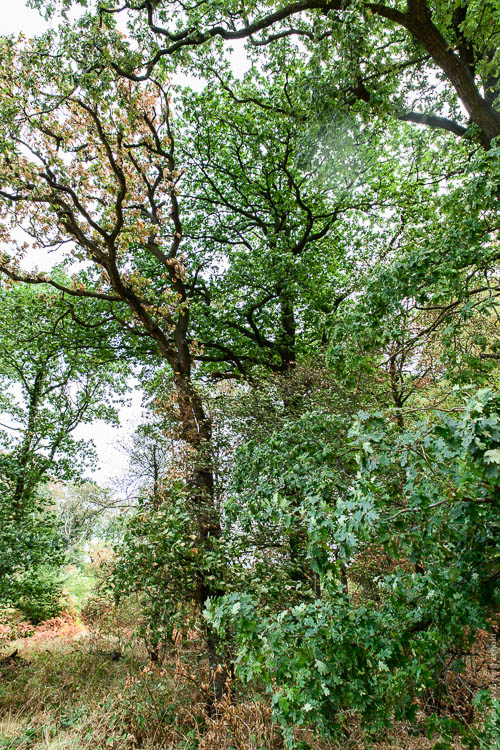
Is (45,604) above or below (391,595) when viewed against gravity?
below

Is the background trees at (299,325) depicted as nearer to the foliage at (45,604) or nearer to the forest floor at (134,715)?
the forest floor at (134,715)

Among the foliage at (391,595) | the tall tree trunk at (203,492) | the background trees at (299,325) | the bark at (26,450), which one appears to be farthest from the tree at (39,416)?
the foliage at (391,595)

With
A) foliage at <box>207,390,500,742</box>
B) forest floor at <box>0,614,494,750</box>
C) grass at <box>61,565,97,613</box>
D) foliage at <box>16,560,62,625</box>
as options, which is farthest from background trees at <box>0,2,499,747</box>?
grass at <box>61,565,97,613</box>

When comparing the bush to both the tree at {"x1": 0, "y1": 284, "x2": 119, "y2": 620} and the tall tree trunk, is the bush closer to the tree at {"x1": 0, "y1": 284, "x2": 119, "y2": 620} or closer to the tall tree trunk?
the tree at {"x1": 0, "y1": 284, "x2": 119, "y2": 620}

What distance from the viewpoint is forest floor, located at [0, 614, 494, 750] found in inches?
160

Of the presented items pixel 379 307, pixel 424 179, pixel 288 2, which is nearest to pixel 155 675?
pixel 379 307

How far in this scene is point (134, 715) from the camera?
489cm

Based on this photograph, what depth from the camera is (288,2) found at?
5004mm

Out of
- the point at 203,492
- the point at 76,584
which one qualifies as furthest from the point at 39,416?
the point at 76,584

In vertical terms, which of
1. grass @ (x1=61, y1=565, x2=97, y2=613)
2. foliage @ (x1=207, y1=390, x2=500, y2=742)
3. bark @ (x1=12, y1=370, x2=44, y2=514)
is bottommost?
grass @ (x1=61, y1=565, x2=97, y2=613)

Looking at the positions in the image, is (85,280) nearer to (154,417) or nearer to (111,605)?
(154,417)

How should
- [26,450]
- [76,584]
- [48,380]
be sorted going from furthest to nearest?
[76,584]
[48,380]
[26,450]

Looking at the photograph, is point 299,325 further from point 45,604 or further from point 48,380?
point 45,604

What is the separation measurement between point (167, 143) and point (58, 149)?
2.22 metres
